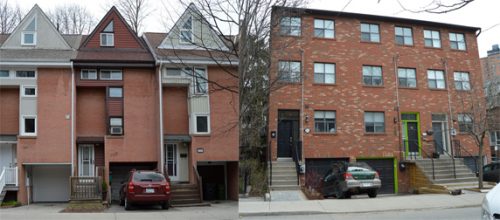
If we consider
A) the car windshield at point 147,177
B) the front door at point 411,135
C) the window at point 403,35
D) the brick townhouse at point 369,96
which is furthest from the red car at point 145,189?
the front door at point 411,135

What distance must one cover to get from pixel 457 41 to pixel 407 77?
61.0 inches

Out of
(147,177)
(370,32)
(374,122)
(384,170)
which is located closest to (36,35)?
(147,177)

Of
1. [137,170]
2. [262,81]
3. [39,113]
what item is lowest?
[137,170]

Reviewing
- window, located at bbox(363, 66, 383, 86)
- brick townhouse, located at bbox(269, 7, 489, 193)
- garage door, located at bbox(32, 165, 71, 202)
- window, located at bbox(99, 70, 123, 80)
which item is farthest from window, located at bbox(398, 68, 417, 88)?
garage door, located at bbox(32, 165, 71, 202)

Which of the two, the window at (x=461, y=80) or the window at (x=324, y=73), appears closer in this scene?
the window at (x=461, y=80)

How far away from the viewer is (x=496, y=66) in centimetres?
470

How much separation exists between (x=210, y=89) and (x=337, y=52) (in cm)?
580

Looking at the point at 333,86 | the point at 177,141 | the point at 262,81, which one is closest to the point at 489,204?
the point at 262,81

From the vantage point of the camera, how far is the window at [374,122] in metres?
6.52

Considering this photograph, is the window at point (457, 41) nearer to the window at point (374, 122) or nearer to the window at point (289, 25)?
the window at point (374, 122)

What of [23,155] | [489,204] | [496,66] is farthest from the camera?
[496,66]

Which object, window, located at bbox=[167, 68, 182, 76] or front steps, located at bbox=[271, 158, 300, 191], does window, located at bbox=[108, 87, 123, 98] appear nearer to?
window, located at bbox=[167, 68, 182, 76]

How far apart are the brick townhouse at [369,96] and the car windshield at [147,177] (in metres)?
3.82

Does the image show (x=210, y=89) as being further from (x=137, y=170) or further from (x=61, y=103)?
(x=61, y=103)
